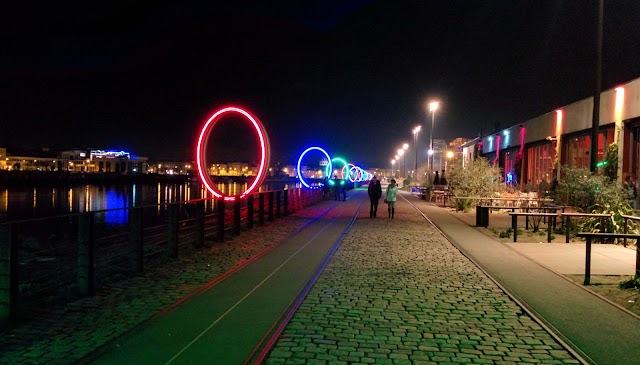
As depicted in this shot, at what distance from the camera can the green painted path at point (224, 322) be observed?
5695 mm

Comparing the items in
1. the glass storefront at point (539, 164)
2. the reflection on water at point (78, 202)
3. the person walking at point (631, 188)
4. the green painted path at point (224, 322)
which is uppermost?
the glass storefront at point (539, 164)

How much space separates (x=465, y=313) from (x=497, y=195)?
2347 cm

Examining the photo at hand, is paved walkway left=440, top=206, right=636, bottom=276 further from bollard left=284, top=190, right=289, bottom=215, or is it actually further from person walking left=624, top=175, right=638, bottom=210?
bollard left=284, top=190, right=289, bottom=215

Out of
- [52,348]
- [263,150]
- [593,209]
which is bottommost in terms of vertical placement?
[52,348]

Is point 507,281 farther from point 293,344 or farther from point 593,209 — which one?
point 593,209

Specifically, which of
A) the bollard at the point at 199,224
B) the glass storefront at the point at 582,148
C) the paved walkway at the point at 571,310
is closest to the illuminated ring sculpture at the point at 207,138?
the bollard at the point at 199,224

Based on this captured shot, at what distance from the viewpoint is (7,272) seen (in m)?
6.71

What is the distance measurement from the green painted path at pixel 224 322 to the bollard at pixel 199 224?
3.02 meters

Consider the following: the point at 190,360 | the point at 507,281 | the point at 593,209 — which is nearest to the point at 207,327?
the point at 190,360

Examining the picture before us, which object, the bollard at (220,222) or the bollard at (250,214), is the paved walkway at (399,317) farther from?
the bollard at (250,214)

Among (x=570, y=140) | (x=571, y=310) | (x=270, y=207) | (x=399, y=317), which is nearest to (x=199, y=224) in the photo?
(x=399, y=317)

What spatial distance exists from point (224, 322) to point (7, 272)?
2702mm

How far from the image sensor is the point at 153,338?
247 inches

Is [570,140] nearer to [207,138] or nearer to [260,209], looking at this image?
[260,209]
